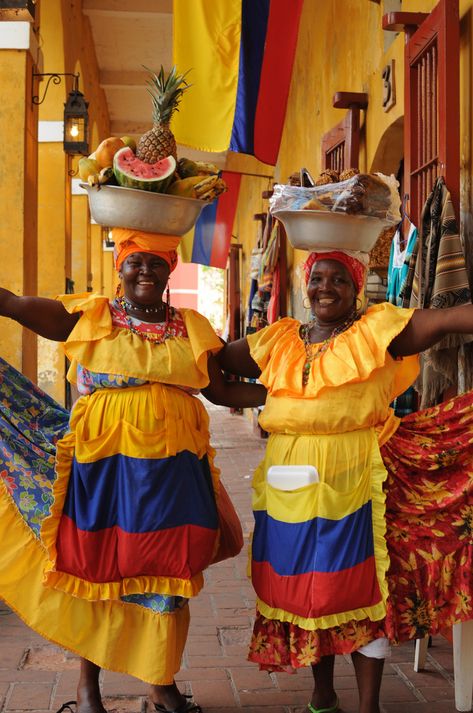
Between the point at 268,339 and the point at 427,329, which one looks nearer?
the point at 427,329

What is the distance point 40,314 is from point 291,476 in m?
1.05

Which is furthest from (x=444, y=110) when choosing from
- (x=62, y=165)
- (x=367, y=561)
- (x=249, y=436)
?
(x=249, y=436)

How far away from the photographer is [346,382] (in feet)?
9.27

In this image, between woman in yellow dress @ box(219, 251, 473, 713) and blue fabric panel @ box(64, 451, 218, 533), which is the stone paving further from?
blue fabric panel @ box(64, 451, 218, 533)

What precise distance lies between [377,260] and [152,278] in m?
2.40

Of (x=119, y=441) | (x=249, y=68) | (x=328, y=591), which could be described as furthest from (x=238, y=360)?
(x=249, y=68)

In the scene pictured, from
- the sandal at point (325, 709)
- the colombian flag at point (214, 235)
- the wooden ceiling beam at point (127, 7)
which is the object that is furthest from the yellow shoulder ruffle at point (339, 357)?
the wooden ceiling beam at point (127, 7)

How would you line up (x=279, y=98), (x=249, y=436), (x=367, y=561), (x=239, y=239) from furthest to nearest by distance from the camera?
(x=239, y=239)
(x=249, y=436)
(x=279, y=98)
(x=367, y=561)

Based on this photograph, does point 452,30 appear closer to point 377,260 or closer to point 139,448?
point 377,260

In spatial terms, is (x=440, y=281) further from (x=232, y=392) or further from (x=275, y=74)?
(x=275, y=74)

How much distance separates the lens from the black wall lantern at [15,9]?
239 inches

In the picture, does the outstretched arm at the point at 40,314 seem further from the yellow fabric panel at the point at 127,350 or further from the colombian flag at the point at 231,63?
the colombian flag at the point at 231,63

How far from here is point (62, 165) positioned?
991 centimetres

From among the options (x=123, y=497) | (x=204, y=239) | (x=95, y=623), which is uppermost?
(x=204, y=239)
